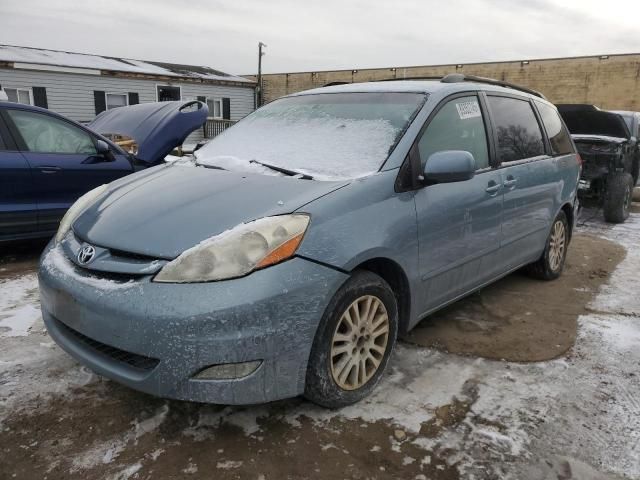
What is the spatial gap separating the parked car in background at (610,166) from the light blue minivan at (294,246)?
195 inches

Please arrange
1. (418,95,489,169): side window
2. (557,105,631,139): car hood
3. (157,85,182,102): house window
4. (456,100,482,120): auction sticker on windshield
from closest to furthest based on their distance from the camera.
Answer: (418,95,489,169): side window < (456,100,482,120): auction sticker on windshield < (557,105,631,139): car hood < (157,85,182,102): house window

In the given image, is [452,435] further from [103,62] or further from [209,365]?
[103,62]

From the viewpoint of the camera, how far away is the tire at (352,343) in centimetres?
229

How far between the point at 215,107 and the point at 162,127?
59.1 feet

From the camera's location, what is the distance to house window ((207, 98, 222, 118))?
73.5 ft

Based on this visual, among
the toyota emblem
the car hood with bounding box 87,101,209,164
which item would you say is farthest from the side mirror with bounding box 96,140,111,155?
the toyota emblem

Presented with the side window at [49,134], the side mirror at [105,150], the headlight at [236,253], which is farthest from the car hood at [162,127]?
the headlight at [236,253]

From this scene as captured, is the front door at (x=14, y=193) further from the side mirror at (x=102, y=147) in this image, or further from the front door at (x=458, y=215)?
the front door at (x=458, y=215)

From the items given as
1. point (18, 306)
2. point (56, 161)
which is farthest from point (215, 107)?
point (18, 306)

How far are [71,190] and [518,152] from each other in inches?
164

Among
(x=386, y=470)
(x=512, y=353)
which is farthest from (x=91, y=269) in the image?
(x=512, y=353)

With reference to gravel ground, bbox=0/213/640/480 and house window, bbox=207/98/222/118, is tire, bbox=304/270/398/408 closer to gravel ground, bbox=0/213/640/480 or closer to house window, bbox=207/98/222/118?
gravel ground, bbox=0/213/640/480

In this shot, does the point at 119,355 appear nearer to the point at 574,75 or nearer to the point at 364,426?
the point at 364,426

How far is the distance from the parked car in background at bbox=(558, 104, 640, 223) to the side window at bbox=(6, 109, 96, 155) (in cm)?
693
